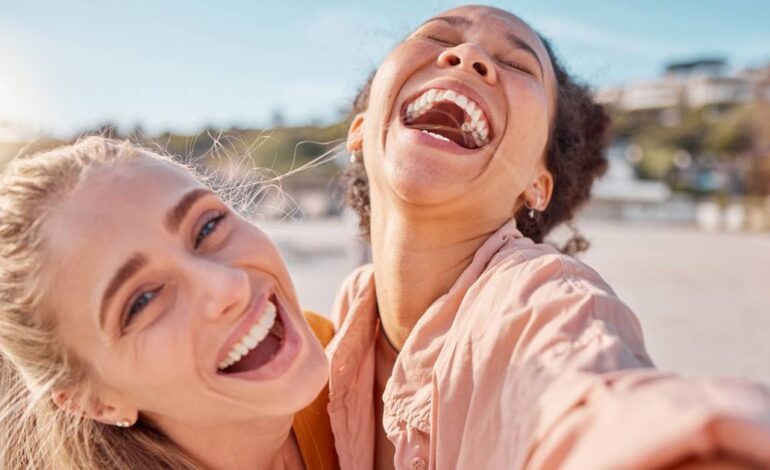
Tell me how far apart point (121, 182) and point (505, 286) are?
3.11ft

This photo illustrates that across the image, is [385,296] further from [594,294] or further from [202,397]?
[594,294]

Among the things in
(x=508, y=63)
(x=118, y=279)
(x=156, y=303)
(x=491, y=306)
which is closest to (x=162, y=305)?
(x=156, y=303)

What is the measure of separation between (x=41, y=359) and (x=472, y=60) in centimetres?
144

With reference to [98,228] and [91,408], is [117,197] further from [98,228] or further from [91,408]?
[91,408]

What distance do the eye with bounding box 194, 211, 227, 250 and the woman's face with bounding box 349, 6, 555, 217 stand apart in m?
0.50

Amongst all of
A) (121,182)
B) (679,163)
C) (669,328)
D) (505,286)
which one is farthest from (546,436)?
(679,163)

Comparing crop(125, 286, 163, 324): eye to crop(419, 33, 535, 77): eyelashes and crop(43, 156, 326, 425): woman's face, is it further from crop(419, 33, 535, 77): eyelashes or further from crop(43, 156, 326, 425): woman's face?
crop(419, 33, 535, 77): eyelashes

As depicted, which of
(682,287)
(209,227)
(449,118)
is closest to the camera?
(209,227)

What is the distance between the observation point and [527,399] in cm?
118

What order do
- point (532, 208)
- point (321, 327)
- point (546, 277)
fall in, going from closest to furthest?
point (546, 277) → point (532, 208) → point (321, 327)

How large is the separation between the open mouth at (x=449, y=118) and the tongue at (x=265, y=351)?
2.35 feet

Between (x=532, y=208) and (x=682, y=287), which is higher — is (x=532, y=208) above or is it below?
above

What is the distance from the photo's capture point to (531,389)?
3.89 feet

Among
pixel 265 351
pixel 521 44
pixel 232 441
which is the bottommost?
pixel 232 441
